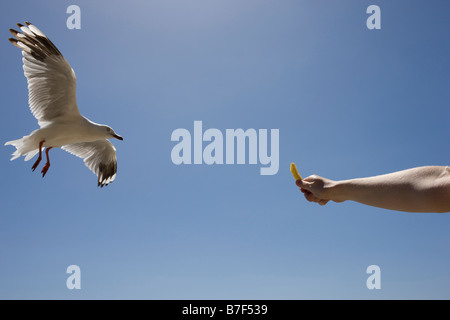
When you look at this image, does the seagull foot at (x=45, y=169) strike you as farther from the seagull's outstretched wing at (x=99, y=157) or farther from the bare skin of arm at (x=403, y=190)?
the bare skin of arm at (x=403, y=190)

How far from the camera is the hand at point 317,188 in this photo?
1653mm

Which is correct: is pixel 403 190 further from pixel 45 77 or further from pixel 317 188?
pixel 45 77

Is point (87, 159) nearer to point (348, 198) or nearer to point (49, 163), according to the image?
point (49, 163)

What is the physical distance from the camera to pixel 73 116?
7062 millimetres

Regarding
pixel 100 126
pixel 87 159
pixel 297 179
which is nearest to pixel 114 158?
pixel 87 159

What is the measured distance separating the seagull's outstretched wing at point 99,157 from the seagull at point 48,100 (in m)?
1.44

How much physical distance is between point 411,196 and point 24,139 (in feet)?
22.2

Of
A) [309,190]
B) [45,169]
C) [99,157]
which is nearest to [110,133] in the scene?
[45,169]

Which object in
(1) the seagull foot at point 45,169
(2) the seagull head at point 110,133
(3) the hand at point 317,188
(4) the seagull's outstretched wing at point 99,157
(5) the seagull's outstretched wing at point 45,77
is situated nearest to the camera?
(3) the hand at point 317,188

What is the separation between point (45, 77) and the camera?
6637 millimetres

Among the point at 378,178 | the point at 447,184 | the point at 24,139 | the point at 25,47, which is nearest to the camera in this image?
the point at 447,184

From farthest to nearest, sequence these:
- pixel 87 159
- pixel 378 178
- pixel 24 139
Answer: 1. pixel 87 159
2. pixel 24 139
3. pixel 378 178

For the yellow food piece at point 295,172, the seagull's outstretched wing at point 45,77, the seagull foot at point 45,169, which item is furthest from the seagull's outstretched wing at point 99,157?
the yellow food piece at point 295,172

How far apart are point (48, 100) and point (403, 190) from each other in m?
6.64
